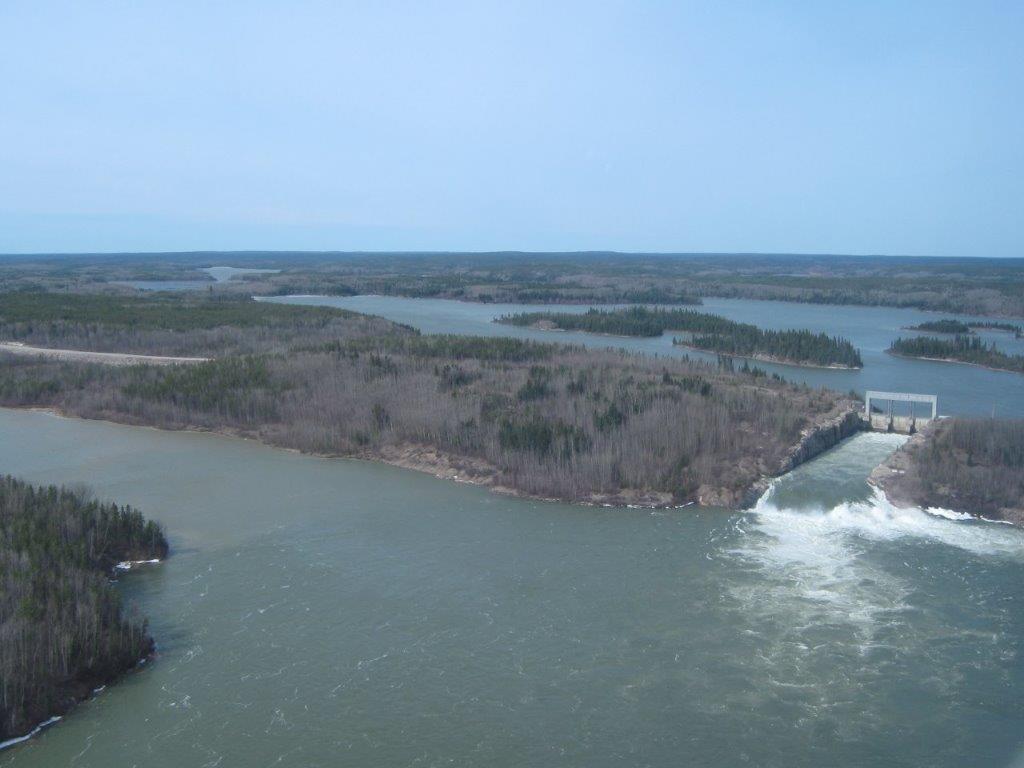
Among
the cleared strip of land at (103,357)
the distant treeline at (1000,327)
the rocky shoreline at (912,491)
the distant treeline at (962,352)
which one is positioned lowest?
the rocky shoreline at (912,491)

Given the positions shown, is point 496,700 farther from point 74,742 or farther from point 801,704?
point 74,742

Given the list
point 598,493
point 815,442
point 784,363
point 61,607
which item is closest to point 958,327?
point 784,363

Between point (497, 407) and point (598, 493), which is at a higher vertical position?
point (497, 407)

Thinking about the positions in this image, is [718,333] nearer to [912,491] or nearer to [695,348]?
[695,348]

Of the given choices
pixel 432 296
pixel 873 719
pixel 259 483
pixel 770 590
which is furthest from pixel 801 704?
pixel 432 296

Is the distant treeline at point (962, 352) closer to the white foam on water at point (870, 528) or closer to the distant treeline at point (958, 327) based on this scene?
the distant treeline at point (958, 327)

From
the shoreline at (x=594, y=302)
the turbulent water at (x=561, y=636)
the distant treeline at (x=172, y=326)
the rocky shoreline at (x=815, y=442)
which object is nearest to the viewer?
the turbulent water at (x=561, y=636)

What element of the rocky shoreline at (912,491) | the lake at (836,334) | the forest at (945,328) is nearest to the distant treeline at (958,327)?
the forest at (945,328)
